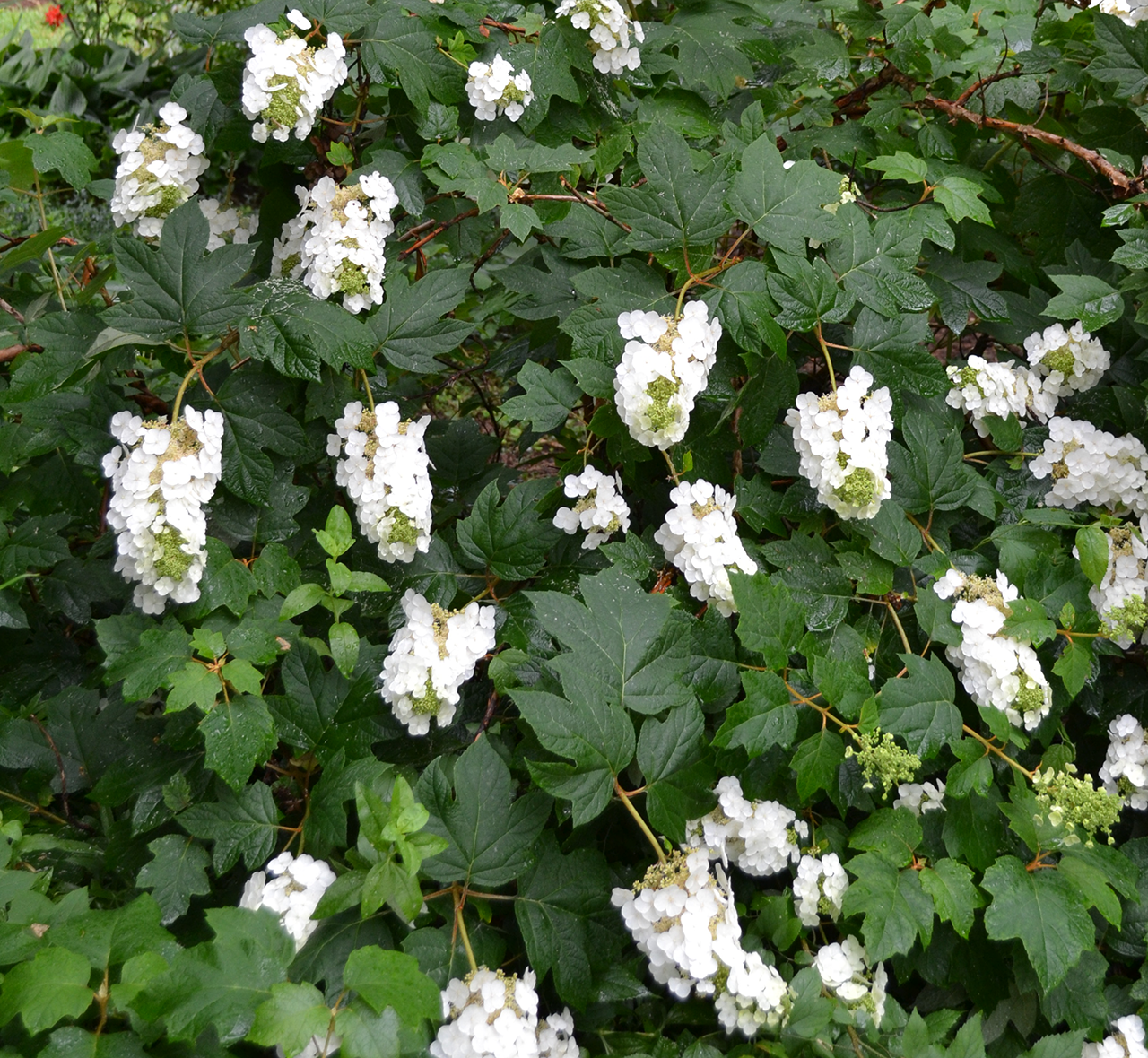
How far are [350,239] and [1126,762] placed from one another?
1555mm

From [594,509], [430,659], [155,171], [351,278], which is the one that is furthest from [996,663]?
[155,171]

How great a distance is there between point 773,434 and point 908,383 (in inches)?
9.6

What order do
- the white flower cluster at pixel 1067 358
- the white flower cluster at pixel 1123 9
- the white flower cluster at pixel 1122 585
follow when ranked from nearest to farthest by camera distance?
the white flower cluster at pixel 1122 585, the white flower cluster at pixel 1067 358, the white flower cluster at pixel 1123 9

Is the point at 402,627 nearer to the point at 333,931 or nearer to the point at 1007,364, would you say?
the point at 333,931

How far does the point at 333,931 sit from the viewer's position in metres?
1.31

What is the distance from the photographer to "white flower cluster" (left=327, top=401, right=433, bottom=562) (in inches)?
58.0

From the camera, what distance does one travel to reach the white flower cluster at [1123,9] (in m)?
1.91

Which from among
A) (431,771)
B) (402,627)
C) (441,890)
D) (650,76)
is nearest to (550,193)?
(650,76)

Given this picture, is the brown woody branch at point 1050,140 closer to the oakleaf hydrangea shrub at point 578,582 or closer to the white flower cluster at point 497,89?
the oakleaf hydrangea shrub at point 578,582

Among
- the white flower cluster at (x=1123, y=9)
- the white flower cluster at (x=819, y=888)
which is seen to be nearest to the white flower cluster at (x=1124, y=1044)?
the white flower cluster at (x=819, y=888)

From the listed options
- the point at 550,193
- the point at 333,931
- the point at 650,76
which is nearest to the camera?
the point at 333,931

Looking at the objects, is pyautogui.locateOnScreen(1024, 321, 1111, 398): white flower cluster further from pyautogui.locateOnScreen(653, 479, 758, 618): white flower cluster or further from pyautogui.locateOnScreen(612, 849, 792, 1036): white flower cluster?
pyautogui.locateOnScreen(612, 849, 792, 1036): white flower cluster

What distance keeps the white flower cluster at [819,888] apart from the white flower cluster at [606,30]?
1.47 metres

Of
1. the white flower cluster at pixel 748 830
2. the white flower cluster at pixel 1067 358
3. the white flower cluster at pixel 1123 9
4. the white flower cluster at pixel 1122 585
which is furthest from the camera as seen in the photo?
the white flower cluster at pixel 1123 9
